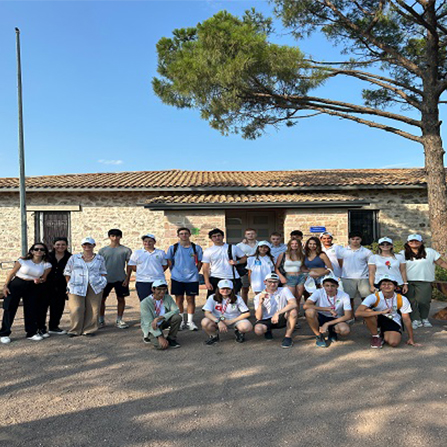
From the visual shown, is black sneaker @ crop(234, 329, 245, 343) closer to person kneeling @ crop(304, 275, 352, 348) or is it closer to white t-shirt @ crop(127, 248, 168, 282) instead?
person kneeling @ crop(304, 275, 352, 348)

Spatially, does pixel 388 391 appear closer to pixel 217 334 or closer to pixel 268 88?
pixel 217 334

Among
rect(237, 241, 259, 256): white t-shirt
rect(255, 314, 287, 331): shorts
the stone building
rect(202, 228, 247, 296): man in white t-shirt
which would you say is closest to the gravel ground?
rect(255, 314, 287, 331): shorts

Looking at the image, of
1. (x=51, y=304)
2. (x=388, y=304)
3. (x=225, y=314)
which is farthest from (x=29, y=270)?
(x=388, y=304)

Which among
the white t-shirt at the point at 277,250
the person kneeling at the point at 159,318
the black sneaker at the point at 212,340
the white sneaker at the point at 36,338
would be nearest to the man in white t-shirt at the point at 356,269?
the white t-shirt at the point at 277,250

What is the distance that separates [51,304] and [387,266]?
4.75 m

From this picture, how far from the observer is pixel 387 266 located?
5117 mm

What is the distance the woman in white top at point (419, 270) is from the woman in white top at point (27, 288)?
16.8ft

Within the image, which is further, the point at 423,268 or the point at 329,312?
the point at 423,268

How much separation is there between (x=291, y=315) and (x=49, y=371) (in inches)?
113

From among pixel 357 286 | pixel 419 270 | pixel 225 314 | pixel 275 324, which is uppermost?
pixel 419 270

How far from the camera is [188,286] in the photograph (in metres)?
5.40

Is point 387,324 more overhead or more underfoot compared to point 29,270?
more underfoot

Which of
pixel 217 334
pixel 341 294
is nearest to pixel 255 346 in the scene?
pixel 217 334

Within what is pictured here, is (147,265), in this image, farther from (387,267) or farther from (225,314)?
(387,267)
